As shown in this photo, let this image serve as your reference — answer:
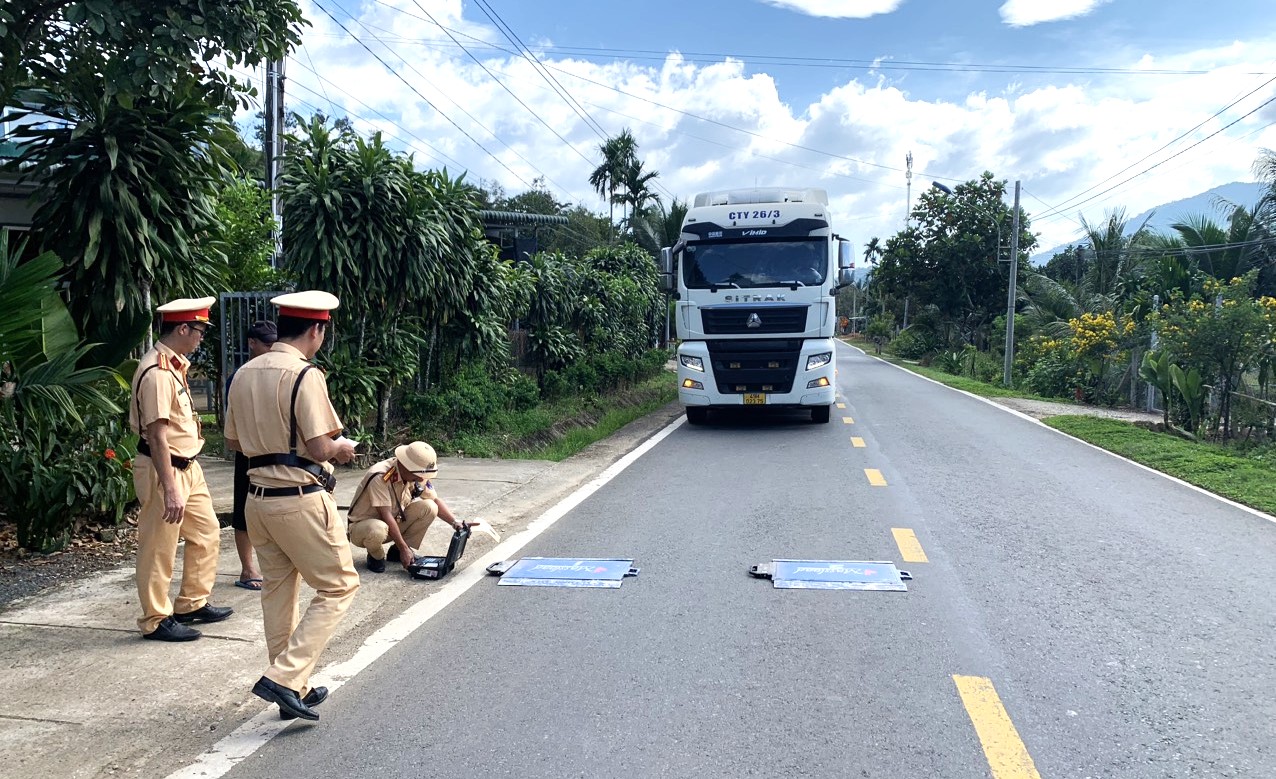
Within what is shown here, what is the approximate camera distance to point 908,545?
7.57 meters

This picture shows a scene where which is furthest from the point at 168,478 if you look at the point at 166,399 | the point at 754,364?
the point at 754,364

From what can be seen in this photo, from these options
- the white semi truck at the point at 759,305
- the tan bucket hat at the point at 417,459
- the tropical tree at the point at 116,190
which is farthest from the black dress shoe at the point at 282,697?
the white semi truck at the point at 759,305

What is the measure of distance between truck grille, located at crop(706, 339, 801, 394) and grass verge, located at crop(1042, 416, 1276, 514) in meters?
4.74

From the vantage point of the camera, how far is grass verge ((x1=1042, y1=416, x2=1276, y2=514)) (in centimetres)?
1048

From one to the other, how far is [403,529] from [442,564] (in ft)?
1.54

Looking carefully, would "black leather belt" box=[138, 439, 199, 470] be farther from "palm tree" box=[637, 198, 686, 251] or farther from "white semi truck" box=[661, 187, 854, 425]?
"palm tree" box=[637, 198, 686, 251]

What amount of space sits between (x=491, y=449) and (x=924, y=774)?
9.47 m

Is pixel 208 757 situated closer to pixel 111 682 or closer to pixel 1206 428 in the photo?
pixel 111 682

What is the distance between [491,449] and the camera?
1273 cm

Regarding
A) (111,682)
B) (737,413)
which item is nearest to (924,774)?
(111,682)

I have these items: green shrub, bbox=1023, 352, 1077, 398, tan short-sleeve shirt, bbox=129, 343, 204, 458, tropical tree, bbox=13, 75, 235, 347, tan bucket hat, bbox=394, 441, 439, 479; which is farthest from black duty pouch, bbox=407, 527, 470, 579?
green shrub, bbox=1023, 352, 1077, 398

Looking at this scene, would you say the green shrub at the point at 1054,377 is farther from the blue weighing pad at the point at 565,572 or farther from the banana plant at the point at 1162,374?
the blue weighing pad at the point at 565,572

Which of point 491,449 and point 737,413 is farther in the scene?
point 737,413

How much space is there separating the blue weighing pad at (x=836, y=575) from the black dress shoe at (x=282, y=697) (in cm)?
323
